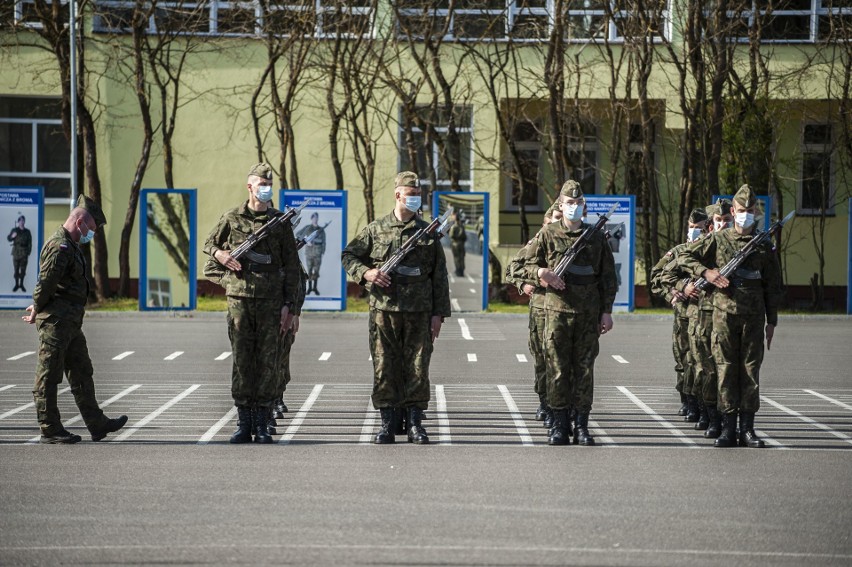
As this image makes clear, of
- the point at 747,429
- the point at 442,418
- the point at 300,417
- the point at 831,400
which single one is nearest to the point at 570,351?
the point at 747,429

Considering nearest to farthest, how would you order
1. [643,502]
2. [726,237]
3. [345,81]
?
[643,502] < [726,237] < [345,81]

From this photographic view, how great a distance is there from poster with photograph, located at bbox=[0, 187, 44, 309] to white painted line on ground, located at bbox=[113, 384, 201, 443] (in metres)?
13.9

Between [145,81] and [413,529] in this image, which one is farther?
[145,81]

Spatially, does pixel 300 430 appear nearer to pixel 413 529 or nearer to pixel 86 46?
pixel 413 529

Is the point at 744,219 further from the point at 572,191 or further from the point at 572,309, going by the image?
the point at 572,309

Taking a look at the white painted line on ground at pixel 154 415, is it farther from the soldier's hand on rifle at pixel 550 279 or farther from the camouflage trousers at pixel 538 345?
the soldier's hand on rifle at pixel 550 279

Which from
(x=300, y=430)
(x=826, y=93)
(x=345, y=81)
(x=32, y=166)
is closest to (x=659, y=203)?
(x=826, y=93)

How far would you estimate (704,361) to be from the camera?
40.5ft

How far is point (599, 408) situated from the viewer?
13984 millimetres

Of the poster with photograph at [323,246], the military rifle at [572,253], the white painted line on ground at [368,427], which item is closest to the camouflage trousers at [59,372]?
the white painted line on ground at [368,427]

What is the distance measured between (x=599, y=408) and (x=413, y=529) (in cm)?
633

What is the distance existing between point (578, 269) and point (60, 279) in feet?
13.3

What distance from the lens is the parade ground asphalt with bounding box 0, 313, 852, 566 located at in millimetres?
7418

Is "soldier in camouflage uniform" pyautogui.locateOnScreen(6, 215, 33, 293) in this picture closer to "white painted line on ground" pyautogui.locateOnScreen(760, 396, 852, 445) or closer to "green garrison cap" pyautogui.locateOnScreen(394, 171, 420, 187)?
"white painted line on ground" pyautogui.locateOnScreen(760, 396, 852, 445)
